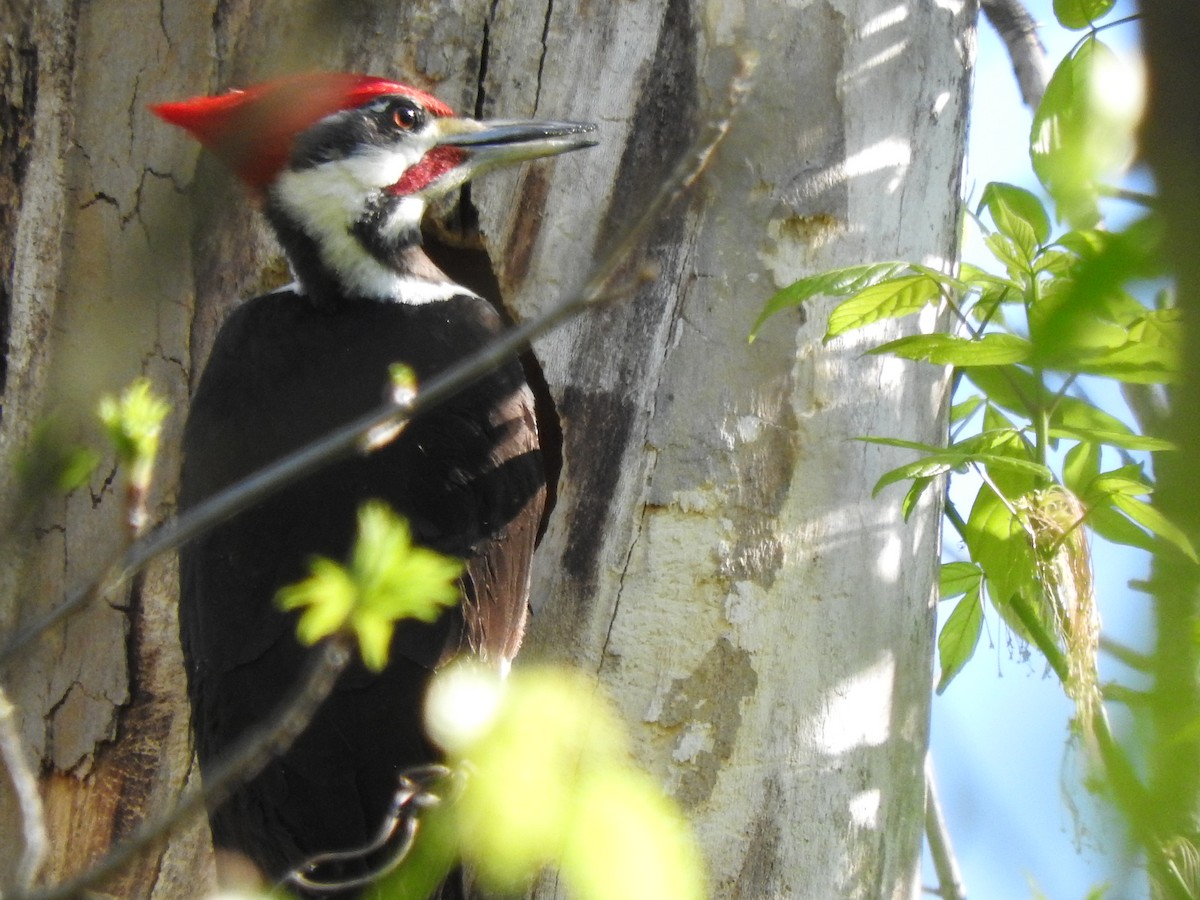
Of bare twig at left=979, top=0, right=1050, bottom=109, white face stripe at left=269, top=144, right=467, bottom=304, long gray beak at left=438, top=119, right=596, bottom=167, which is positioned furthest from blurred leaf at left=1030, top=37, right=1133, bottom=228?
bare twig at left=979, top=0, right=1050, bottom=109

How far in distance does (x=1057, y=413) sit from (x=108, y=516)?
1.71 m

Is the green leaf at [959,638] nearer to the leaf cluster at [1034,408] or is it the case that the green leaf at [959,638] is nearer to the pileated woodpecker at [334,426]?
the leaf cluster at [1034,408]

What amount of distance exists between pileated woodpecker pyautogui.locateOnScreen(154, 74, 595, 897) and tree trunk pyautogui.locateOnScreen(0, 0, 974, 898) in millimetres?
109

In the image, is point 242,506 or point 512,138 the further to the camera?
point 512,138

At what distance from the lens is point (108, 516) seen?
2.46m

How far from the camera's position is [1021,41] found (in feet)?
10.5

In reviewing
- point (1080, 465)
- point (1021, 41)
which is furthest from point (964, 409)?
point (1021, 41)

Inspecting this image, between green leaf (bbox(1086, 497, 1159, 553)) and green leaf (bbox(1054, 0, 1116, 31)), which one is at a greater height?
green leaf (bbox(1054, 0, 1116, 31))

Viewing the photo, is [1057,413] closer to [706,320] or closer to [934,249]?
[934,249]

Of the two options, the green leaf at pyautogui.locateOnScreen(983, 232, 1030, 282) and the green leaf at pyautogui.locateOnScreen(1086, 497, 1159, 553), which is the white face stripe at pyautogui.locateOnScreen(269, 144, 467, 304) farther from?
the green leaf at pyautogui.locateOnScreen(1086, 497, 1159, 553)

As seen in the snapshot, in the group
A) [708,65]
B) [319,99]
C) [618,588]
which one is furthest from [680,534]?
[319,99]

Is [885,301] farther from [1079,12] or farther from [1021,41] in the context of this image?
[1021,41]

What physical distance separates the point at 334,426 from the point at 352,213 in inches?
21.9

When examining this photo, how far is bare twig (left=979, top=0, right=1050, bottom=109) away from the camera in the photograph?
316 centimetres
